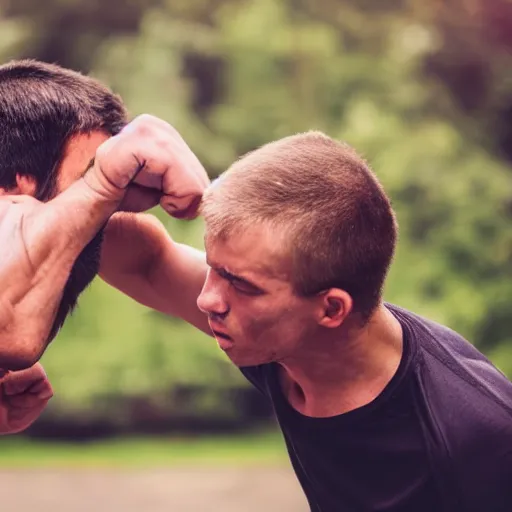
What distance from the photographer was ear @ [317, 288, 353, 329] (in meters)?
1.38

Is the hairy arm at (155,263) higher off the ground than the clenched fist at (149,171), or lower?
lower

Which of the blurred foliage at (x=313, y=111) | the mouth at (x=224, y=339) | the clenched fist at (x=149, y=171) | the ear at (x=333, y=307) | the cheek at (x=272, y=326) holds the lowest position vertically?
the blurred foliage at (x=313, y=111)

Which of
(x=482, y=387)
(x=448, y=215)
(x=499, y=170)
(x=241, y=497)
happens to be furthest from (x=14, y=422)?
(x=499, y=170)

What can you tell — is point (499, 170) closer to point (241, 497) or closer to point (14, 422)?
point (241, 497)

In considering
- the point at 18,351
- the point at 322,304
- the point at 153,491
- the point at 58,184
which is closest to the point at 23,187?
the point at 58,184

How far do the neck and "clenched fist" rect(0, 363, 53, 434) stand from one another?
481 millimetres

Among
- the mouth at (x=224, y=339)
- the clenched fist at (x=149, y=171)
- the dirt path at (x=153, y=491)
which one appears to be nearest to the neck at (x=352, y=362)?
the mouth at (x=224, y=339)

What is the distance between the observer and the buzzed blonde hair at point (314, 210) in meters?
1.34

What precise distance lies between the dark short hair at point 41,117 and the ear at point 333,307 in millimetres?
494

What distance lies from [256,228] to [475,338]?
4.65 m

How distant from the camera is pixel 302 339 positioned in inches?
55.9

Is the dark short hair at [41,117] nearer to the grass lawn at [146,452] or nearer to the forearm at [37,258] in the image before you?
the forearm at [37,258]

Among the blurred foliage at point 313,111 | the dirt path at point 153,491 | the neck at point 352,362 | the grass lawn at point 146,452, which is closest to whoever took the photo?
the neck at point 352,362

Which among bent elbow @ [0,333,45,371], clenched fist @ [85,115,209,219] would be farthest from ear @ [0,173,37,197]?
bent elbow @ [0,333,45,371]
